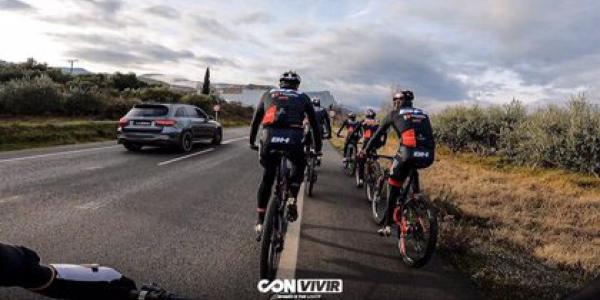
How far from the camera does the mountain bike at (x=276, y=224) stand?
4.40m

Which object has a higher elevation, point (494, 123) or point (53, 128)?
point (494, 123)

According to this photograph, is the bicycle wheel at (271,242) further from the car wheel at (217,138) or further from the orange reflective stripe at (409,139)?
the car wheel at (217,138)

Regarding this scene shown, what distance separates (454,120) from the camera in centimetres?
2142

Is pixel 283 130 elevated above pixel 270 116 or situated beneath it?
situated beneath

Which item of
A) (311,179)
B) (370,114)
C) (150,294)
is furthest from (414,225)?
(370,114)

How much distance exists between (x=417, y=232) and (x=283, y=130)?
1908 millimetres

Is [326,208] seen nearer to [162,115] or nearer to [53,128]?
[162,115]

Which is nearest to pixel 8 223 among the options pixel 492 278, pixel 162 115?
pixel 492 278

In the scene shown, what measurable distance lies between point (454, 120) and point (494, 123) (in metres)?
2.42

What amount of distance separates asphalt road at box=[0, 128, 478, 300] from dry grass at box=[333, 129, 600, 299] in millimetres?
529

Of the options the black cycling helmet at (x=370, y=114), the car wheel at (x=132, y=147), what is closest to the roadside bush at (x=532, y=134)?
the black cycling helmet at (x=370, y=114)

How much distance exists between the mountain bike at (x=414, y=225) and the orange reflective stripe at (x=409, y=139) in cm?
37

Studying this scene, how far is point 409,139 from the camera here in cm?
600

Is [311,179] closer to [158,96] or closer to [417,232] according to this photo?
[417,232]
